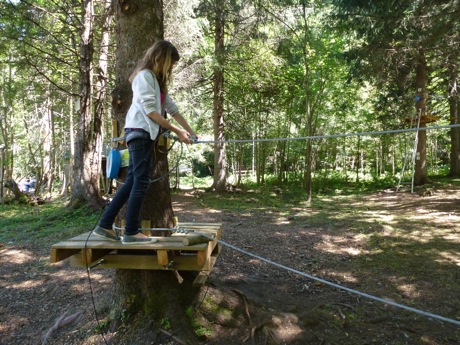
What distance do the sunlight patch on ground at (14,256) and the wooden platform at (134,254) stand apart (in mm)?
3396

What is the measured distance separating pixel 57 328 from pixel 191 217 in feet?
15.9

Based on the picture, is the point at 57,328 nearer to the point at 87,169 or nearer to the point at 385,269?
the point at 385,269

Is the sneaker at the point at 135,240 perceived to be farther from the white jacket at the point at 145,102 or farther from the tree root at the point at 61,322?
the tree root at the point at 61,322

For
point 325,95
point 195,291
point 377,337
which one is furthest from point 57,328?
point 325,95

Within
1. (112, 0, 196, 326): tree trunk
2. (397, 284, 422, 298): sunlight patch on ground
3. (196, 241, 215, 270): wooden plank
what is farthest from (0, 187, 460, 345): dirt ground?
(196, 241, 215, 270): wooden plank

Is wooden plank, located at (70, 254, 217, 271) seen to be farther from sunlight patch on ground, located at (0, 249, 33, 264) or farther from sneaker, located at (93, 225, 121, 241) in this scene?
sunlight patch on ground, located at (0, 249, 33, 264)

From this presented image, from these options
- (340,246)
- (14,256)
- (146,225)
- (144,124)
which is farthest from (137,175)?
(14,256)

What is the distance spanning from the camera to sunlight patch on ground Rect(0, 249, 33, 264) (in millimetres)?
5016

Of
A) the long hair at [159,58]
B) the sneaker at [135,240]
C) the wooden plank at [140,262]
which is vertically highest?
the long hair at [159,58]

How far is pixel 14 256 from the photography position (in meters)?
5.24

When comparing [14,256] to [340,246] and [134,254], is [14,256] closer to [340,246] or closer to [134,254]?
[134,254]

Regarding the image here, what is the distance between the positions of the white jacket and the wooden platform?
0.81m

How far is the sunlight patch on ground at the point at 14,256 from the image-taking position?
5.02 metres

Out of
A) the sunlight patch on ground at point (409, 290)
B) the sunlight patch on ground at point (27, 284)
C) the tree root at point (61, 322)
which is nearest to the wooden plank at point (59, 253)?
the tree root at point (61, 322)
